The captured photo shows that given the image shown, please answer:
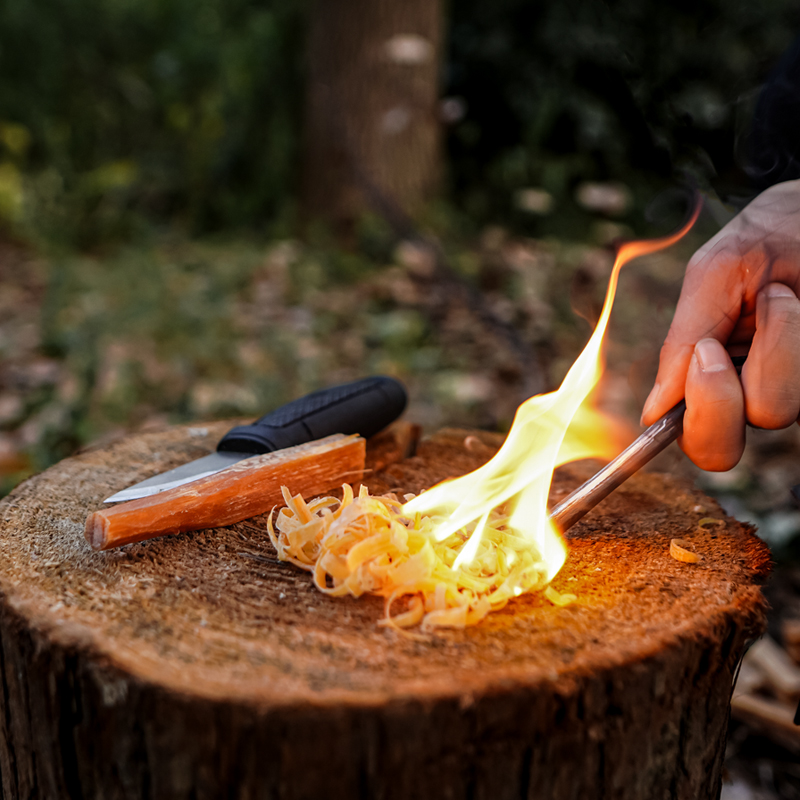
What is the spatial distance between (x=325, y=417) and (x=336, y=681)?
2.54 ft

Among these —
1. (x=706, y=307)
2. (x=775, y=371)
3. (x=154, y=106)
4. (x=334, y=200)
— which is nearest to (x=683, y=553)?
(x=775, y=371)

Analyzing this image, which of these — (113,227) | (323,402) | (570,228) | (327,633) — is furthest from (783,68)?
(113,227)

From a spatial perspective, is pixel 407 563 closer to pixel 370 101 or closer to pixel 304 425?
pixel 304 425

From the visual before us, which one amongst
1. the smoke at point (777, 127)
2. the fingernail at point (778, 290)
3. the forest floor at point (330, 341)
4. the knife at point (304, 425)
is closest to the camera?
the fingernail at point (778, 290)

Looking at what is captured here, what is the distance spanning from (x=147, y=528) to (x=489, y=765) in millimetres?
656

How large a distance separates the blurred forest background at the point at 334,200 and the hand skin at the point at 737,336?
185 cm

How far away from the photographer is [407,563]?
40.3 inches

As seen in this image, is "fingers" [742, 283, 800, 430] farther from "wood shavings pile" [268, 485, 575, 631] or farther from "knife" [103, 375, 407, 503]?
"knife" [103, 375, 407, 503]

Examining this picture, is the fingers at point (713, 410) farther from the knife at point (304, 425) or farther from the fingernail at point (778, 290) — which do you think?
the knife at point (304, 425)

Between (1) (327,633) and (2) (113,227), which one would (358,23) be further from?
(1) (327,633)

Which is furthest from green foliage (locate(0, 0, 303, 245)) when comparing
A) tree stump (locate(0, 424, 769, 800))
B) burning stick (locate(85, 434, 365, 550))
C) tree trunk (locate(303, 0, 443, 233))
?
tree stump (locate(0, 424, 769, 800))

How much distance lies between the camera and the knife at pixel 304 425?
1.36 m

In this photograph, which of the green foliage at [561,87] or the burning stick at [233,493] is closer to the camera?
the burning stick at [233,493]

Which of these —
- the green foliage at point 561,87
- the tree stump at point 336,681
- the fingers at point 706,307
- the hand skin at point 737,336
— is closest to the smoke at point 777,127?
the hand skin at point 737,336
